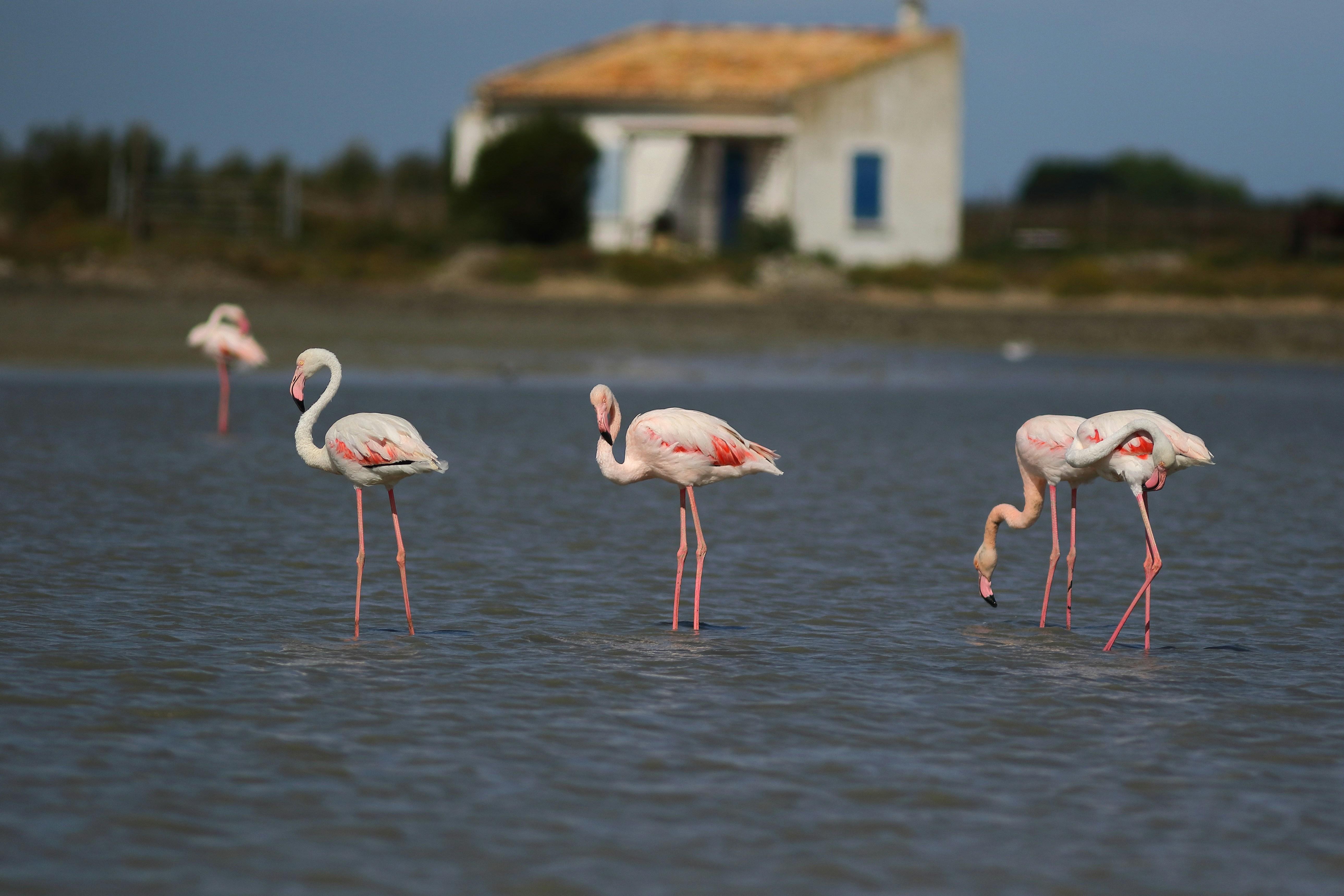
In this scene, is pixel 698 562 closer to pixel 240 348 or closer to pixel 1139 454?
pixel 1139 454

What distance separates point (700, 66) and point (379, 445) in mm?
31918

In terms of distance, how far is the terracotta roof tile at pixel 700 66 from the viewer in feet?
121

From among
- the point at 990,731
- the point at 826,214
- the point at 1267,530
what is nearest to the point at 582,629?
the point at 990,731

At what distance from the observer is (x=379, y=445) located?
765 centimetres

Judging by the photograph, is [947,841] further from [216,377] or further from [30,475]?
[216,377]

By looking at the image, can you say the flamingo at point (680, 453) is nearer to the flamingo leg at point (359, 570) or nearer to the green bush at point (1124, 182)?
the flamingo leg at point (359, 570)

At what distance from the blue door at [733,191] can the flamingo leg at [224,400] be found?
23.0m

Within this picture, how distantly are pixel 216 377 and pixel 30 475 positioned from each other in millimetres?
8629

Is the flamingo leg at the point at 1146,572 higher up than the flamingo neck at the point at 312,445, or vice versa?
the flamingo neck at the point at 312,445

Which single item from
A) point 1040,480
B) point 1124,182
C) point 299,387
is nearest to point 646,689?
point 299,387

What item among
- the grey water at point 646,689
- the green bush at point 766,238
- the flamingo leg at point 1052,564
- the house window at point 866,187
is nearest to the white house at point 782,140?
the house window at point 866,187

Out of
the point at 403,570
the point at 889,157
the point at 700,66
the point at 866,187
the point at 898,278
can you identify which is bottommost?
the point at 403,570

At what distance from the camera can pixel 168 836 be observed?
4910 mm

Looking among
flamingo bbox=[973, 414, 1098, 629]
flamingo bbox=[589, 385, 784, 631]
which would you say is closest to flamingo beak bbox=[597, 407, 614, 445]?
flamingo bbox=[589, 385, 784, 631]
